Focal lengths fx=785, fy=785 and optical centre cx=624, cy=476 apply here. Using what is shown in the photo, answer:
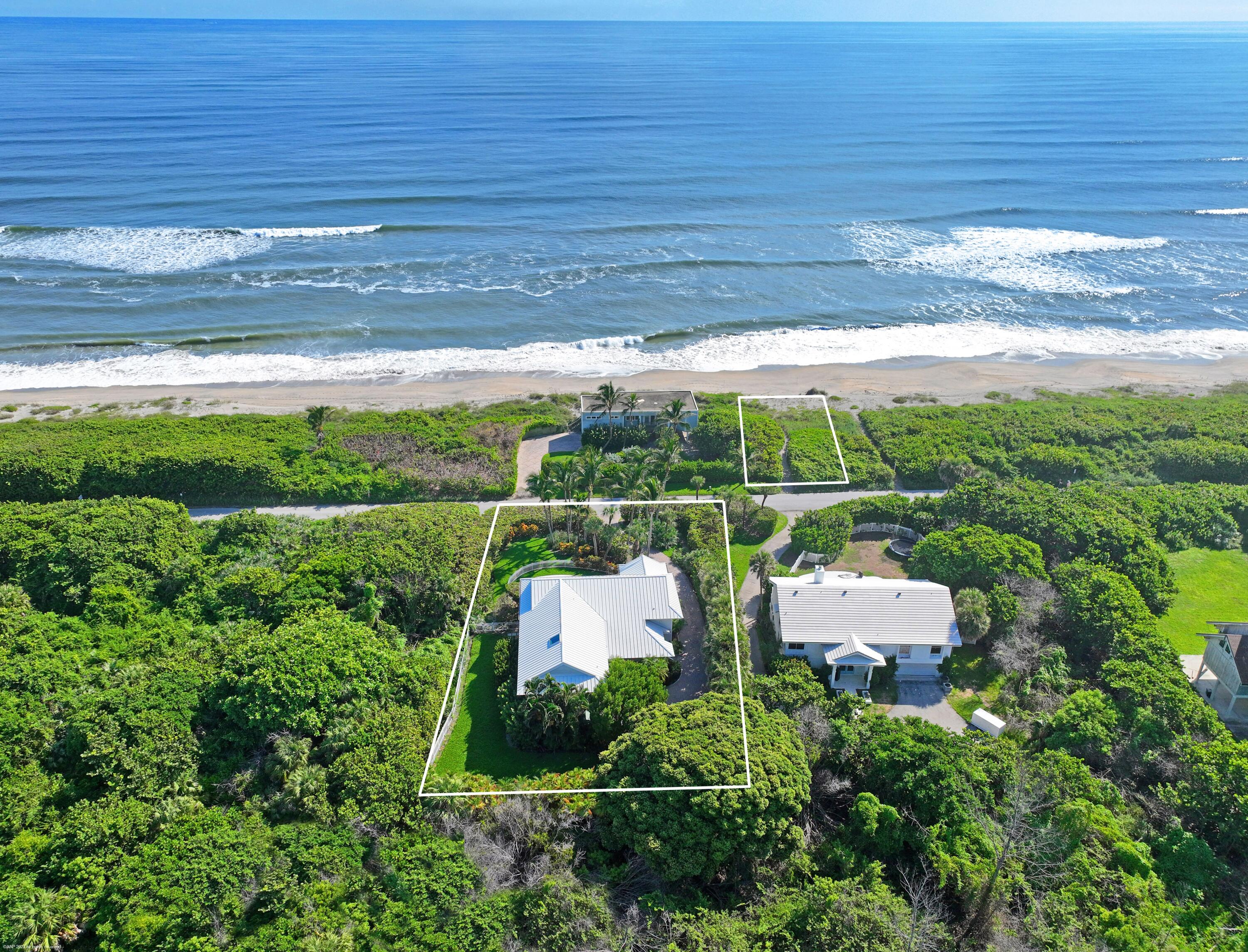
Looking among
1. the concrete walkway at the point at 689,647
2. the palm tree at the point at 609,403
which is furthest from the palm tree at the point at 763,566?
the palm tree at the point at 609,403

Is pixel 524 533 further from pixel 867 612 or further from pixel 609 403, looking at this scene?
pixel 867 612

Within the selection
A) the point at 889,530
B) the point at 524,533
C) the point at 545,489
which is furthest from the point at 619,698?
the point at 889,530

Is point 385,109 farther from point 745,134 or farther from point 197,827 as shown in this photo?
point 197,827

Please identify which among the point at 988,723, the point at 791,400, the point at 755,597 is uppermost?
the point at 791,400

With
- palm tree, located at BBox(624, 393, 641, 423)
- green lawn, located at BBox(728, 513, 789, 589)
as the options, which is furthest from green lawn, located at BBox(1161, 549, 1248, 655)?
palm tree, located at BBox(624, 393, 641, 423)

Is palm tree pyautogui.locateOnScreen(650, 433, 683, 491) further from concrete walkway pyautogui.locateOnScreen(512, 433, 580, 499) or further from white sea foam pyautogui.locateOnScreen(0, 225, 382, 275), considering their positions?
white sea foam pyautogui.locateOnScreen(0, 225, 382, 275)
